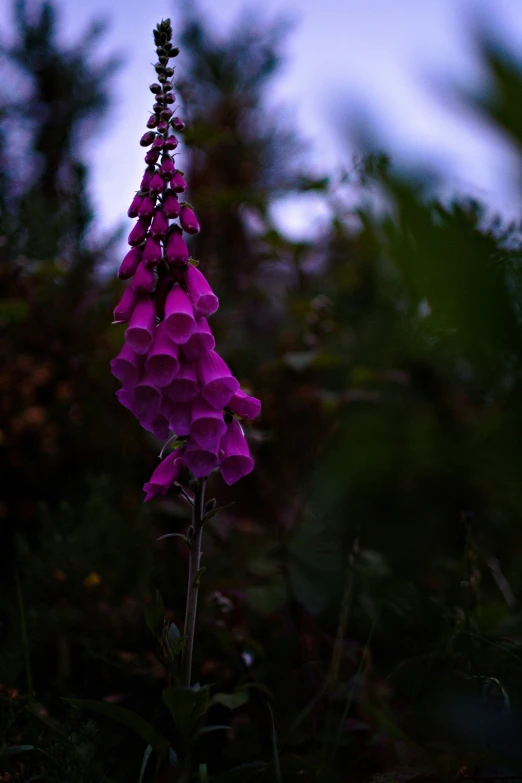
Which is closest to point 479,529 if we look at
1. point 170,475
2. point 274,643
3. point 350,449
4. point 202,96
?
point 274,643

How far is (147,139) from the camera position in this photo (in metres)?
1.07

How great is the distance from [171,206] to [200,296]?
0.51 ft

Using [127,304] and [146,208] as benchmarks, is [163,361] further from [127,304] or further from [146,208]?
[146,208]

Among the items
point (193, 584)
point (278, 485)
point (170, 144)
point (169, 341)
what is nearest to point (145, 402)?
point (169, 341)

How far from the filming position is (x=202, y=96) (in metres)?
2.91

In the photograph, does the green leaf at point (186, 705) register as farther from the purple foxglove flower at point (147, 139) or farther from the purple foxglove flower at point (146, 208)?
the purple foxglove flower at point (147, 139)

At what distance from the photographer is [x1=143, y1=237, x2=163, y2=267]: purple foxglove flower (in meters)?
1.05

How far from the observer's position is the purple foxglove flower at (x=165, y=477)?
106 centimetres

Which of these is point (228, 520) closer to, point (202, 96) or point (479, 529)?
point (479, 529)

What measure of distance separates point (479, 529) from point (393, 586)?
86 cm

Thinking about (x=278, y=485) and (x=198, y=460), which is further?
(x=278, y=485)

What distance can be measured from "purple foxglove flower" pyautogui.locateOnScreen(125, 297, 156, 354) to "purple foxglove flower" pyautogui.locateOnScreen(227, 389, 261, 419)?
6.9 inches

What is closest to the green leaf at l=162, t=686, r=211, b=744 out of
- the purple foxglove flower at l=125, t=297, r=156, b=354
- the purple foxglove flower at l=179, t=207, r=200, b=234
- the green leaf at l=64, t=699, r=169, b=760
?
the green leaf at l=64, t=699, r=169, b=760

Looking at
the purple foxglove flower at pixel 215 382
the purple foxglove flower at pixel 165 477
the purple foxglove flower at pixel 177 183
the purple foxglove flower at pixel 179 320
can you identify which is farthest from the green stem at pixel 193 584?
the purple foxglove flower at pixel 177 183
